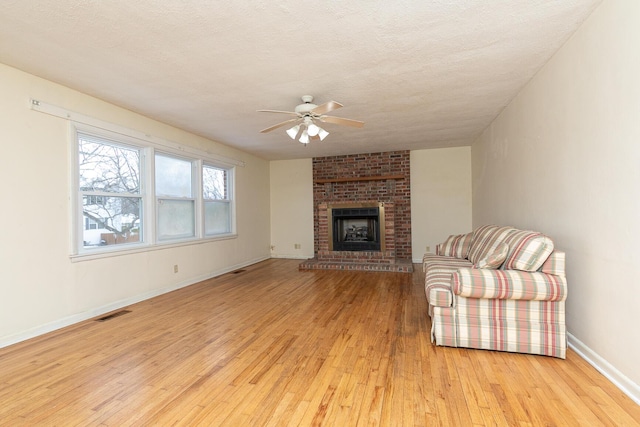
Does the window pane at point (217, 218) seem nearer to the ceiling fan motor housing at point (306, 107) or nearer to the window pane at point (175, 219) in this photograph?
the window pane at point (175, 219)

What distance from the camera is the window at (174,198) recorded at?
4.16m

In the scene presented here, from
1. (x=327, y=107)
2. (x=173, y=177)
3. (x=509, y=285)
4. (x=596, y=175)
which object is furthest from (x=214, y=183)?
(x=596, y=175)

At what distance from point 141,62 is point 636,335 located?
12.3ft

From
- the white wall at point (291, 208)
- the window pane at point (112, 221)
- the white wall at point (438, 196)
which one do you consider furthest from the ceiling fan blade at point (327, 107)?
the white wall at point (291, 208)

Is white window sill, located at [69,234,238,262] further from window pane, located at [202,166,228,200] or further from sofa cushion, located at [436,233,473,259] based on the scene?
sofa cushion, located at [436,233,473,259]

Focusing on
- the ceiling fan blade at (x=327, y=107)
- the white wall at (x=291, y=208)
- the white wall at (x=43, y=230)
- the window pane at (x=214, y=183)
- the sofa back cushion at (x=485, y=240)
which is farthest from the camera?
the white wall at (x=291, y=208)

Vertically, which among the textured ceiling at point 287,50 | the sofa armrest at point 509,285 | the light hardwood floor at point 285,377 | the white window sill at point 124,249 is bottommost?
the light hardwood floor at point 285,377

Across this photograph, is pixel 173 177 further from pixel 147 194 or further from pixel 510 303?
pixel 510 303

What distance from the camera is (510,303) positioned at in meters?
2.20

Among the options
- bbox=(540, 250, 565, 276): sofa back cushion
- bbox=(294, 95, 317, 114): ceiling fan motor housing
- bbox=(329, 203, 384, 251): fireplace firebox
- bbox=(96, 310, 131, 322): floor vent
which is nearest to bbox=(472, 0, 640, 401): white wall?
bbox=(540, 250, 565, 276): sofa back cushion

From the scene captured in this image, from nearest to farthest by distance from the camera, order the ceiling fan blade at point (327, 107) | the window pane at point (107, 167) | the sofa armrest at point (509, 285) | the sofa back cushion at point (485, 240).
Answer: the sofa armrest at point (509, 285) → the ceiling fan blade at point (327, 107) → the sofa back cushion at point (485, 240) → the window pane at point (107, 167)

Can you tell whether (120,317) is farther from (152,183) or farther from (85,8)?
(85,8)

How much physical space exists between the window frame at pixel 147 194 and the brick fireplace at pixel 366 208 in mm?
1876

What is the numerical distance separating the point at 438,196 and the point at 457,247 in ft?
7.45
